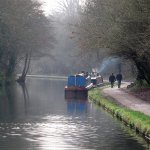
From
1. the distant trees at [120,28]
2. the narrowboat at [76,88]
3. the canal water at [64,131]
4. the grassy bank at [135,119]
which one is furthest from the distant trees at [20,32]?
the grassy bank at [135,119]

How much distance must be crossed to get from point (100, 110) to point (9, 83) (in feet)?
142

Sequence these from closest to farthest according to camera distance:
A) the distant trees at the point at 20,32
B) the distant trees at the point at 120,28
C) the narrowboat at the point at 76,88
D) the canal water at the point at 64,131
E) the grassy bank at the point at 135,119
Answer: the canal water at the point at 64,131
the grassy bank at the point at 135,119
the distant trees at the point at 120,28
the narrowboat at the point at 76,88
the distant trees at the point at 20,32

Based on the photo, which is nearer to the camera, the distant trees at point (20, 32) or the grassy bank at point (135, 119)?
the grassy bank at point (135, 119)

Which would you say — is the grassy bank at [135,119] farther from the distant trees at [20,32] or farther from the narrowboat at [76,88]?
the distant trees at [20,32]

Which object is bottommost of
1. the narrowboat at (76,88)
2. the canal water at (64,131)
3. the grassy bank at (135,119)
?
the canal water at (64,131)

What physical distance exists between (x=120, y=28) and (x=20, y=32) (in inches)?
1480

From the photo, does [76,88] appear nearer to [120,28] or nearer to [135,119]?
[120,28]

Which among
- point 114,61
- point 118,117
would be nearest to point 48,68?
point 114,61

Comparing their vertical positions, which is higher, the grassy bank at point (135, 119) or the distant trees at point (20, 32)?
the distant trees at point (20, 32)

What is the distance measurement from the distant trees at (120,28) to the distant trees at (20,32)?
21.9 m

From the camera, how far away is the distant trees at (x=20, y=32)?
226ft

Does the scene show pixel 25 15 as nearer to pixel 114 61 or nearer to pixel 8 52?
pixel 8 52

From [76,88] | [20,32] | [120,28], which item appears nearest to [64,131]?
[120,28]

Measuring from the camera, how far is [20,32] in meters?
74.9
